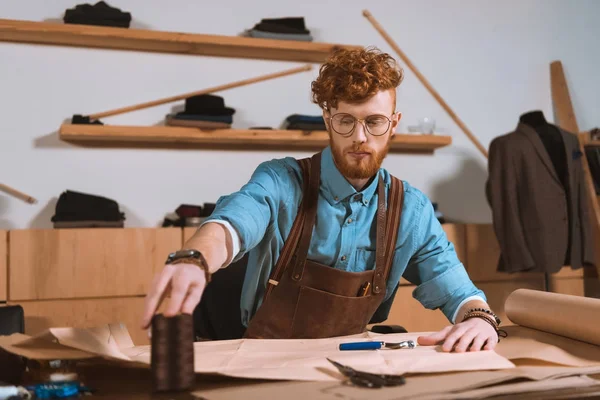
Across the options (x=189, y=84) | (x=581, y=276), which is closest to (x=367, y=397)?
(x=189, y=84)

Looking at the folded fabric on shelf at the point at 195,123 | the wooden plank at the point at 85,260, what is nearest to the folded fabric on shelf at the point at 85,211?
the wooden plank at the point at 85,260

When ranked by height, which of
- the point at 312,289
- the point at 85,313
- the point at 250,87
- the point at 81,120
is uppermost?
the point at 250,87

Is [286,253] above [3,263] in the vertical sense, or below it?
above

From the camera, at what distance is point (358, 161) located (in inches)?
62.1

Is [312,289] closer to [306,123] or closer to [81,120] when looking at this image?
[306,123]

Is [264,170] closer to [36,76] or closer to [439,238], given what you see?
[439,238]

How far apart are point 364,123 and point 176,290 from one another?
806 millimetres

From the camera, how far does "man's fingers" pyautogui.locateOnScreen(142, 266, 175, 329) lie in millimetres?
827

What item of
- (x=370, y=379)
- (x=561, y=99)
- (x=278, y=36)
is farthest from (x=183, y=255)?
(x=561, y=99)

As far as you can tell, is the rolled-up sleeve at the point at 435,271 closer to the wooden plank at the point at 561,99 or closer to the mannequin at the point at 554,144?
the mannequin at the point at 554,144

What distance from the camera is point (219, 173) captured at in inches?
146

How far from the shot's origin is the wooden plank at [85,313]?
2998mm

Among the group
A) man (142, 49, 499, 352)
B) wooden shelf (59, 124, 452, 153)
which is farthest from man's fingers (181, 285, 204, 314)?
wooden shelf (59, 124, 452, 153)

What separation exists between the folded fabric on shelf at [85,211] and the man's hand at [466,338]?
2.32 meters
